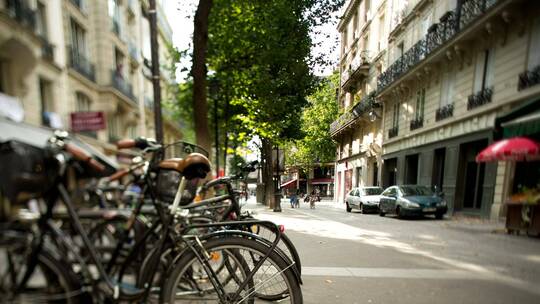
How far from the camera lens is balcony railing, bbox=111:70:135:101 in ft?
4.46

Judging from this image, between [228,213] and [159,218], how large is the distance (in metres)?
0.69

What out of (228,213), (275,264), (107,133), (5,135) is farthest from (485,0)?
(5,135)

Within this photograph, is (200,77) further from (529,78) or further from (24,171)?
(529,78)

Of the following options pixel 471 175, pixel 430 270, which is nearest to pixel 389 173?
pixel 430 270

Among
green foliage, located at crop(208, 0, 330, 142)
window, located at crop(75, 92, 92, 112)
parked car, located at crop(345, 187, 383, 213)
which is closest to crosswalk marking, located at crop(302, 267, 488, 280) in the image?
window, located at crop(75, 92, 92, 112)

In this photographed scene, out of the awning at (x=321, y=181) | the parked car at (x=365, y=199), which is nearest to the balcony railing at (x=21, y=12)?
the parked car at (x=365, y=199)

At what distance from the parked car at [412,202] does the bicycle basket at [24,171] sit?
737 centimetres

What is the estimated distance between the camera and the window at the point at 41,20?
1.04 m

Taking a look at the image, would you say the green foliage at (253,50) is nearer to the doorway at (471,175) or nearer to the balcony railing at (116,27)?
the balcony railing at (116,27)

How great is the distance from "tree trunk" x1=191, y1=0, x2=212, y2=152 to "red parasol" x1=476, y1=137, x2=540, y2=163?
9.20 ft

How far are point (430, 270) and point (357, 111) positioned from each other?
42.4ft

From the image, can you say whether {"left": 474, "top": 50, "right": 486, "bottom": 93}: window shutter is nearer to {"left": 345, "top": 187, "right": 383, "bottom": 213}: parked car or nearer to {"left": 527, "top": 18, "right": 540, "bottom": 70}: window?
{"left": 527, "top": 18, "right": 540, "bottom": 70}: window

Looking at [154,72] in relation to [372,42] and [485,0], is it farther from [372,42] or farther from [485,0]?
[372,42]

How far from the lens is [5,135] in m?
1.03
